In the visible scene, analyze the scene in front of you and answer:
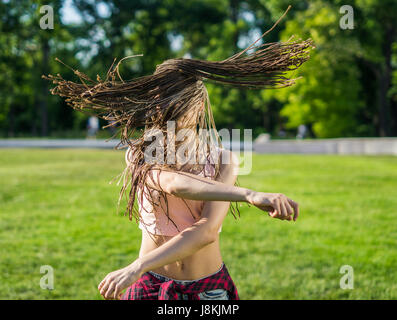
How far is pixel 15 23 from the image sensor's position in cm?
4441

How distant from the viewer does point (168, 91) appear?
1.84 m

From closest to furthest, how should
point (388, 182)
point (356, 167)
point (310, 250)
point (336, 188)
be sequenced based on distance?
point (310, 250) → point (336, 188) → point (388, 182) → point (356, 167)

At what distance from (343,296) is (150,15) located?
135 feet

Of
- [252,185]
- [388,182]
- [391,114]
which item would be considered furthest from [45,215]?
[391,114]

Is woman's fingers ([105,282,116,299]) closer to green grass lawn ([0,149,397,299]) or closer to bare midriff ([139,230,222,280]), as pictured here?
bare midriff ([139,230,222,280])

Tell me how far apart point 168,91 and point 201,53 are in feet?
137

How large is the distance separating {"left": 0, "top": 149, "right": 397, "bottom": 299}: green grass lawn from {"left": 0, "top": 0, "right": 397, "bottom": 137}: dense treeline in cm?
2171

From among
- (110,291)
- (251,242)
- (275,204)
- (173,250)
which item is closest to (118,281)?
(110,291)

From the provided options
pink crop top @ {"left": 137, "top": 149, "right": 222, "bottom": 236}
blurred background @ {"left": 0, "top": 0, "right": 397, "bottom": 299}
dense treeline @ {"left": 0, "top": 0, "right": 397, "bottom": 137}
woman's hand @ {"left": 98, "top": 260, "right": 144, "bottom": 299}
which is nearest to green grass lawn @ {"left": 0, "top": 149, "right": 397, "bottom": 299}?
blurred background @ {"left": 0, "top": 0, "right": 397, "bottom": 299}

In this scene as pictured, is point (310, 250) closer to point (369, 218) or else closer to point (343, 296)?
point (343, 296)

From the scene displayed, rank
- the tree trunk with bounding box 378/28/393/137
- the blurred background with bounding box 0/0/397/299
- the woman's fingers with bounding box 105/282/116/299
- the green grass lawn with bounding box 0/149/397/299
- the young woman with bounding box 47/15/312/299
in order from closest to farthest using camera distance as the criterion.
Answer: the woman's fingers with bounding box 105/282/116/299 → the young woman with bounding box 47/15/312/299 → the green grass lawn with bounding box 0/149/397/299 → the blurred background with bounding box 0/0/397/299 → the tree trunk with bounding box 378/28/393/137

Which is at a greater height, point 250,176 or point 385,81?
point 385,81

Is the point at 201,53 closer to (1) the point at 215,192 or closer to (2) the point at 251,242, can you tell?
(2) the point at 251,242

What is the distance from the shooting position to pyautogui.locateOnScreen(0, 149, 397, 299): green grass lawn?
15.2 ft
